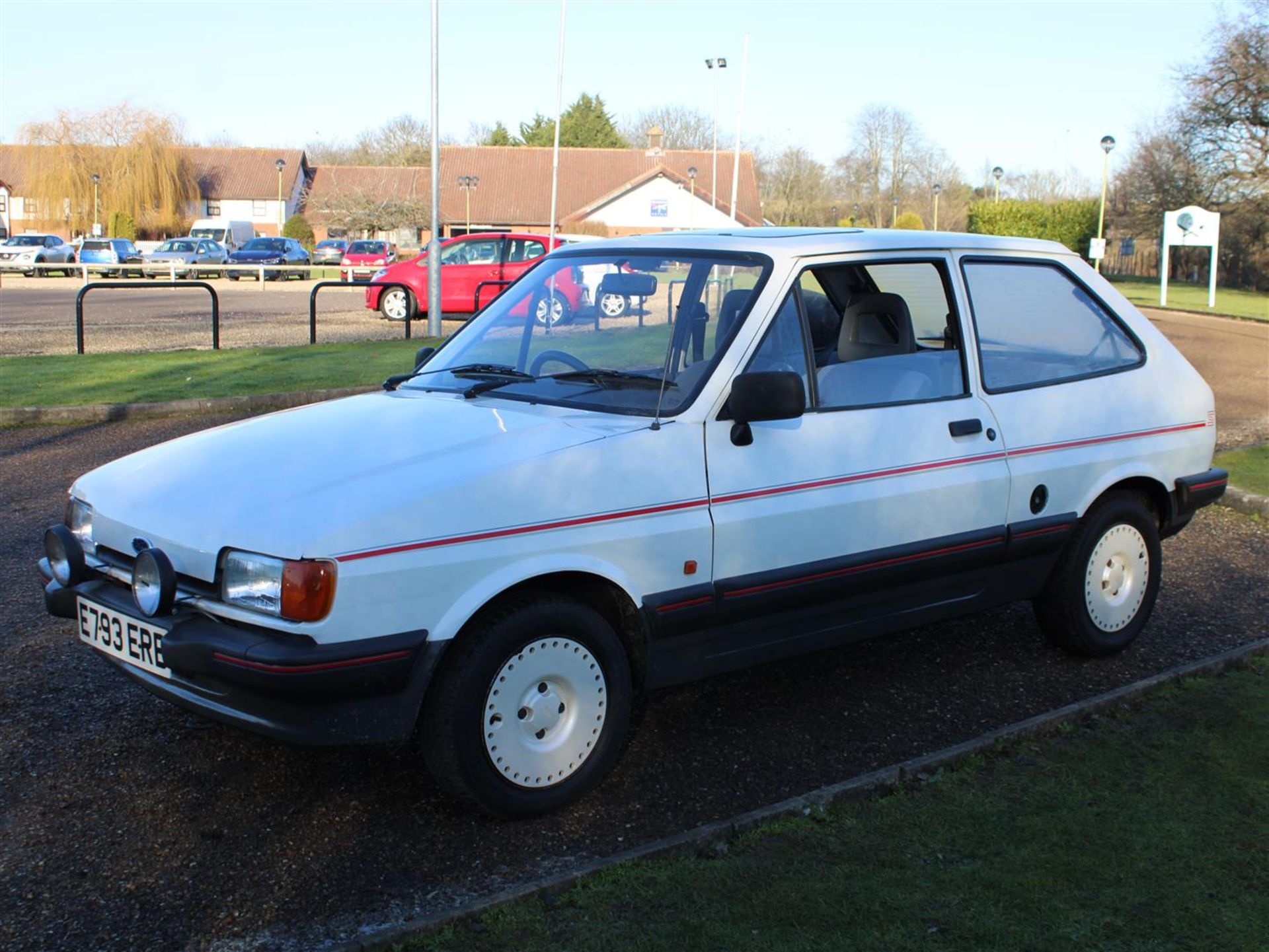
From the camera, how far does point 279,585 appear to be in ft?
11.3

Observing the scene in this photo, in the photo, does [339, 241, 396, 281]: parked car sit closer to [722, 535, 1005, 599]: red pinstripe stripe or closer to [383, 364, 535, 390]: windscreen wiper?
[383, 364, 535, 390]: windscreen wiper

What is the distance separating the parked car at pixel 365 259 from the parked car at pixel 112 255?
24.1 ft

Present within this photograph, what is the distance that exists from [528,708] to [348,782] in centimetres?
77

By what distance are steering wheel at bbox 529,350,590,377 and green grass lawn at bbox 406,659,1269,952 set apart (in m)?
1.59

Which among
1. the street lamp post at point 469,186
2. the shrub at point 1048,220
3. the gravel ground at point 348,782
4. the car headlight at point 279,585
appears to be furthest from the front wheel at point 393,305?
the street lamp post at point 469,186

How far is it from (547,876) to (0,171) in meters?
94.9

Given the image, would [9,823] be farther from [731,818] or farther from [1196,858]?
[1196,858]

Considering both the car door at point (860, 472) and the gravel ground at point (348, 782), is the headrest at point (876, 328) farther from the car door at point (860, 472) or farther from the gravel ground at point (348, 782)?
the gravel ground at point (348, 782)

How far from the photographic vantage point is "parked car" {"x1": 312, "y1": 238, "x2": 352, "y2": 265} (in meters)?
53.0

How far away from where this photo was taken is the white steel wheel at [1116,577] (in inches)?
213

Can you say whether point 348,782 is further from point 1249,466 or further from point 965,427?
point 1249,466

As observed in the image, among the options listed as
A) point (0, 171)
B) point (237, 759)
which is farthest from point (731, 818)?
point (0, 171)

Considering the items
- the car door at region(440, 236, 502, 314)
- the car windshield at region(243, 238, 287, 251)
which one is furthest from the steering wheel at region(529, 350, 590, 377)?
the car windshield at region(243, 238, 287, 251)

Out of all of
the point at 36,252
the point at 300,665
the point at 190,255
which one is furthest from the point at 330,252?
the point at 300,665
